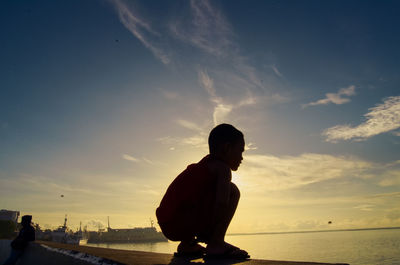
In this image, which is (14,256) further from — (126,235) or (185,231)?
(126,235)

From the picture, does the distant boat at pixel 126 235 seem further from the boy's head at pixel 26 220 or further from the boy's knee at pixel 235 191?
the boy's knee at pixel 235 191

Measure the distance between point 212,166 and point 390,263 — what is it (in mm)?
82886

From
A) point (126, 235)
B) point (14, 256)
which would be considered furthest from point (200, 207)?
point (126, 235)

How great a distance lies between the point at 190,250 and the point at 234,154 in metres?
1.03

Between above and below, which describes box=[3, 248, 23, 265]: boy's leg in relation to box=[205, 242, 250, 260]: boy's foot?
below

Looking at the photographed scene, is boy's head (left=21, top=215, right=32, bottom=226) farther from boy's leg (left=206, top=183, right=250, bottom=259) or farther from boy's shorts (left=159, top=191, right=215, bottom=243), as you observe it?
boy's leg (left=206, top=183, right=250, bottom=259)

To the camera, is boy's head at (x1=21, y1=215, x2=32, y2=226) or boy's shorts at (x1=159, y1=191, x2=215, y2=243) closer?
boy's shorts at (x1=159, y1=191, x2=215, y2=243)

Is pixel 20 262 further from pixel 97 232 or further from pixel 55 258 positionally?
pixel 97 232

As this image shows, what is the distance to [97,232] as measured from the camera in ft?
495

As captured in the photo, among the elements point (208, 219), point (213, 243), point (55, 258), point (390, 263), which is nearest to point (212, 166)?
point (208, 219)

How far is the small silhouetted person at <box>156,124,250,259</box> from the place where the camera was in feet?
7.23

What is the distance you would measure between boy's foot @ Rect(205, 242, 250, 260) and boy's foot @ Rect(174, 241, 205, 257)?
0.34 m

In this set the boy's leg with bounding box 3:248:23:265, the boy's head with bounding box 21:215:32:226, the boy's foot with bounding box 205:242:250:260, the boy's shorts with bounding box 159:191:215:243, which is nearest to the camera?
the boy's foot with bounding box 205:242:250:260

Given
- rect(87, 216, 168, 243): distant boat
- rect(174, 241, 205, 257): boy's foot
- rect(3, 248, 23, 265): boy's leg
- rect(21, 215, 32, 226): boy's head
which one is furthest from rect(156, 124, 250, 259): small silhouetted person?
rect(87, 216, 168, 243): distant boat
